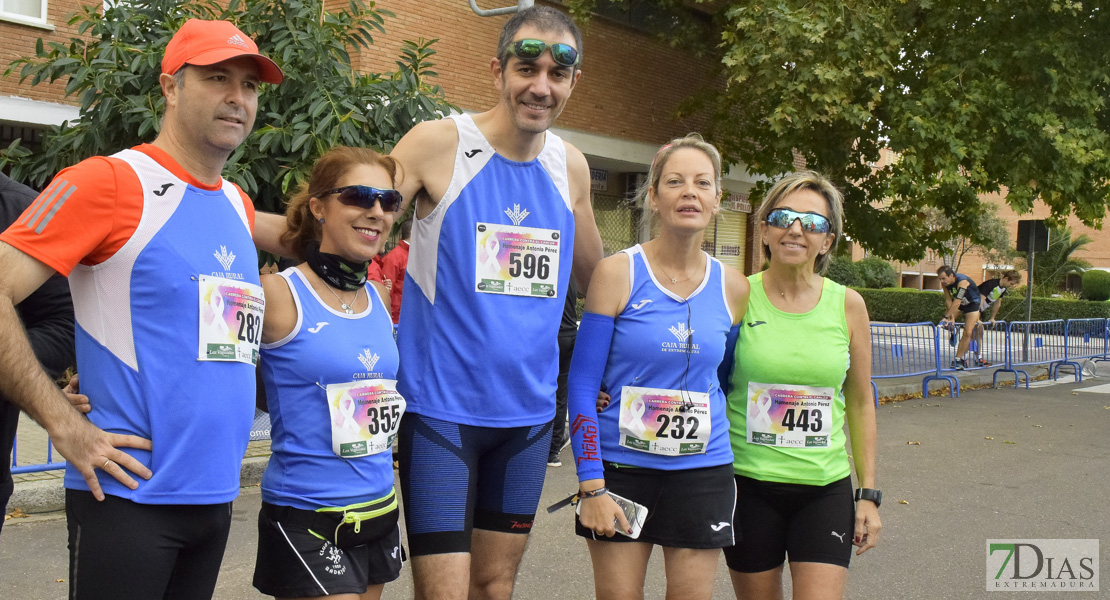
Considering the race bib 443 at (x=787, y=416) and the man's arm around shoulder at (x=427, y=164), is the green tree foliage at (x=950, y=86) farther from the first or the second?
the man's arm around shoulder at (x=427, y=164)

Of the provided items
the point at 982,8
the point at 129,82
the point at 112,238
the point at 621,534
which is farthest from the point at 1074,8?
the point at 112,238

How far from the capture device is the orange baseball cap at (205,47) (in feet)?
7.75

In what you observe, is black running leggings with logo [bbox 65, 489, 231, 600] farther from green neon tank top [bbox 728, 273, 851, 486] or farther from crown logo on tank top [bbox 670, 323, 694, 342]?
green neon tank top [bbox 728, 273, 851, 486]

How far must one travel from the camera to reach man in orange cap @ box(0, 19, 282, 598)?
6.92 feet

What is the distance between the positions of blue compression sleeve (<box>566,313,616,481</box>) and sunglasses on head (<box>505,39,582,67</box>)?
0.79 metres

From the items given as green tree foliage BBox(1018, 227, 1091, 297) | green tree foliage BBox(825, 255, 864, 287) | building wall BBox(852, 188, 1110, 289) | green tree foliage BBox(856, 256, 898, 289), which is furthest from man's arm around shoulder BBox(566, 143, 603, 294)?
building wall BBox(852, 188, 1110, 289)

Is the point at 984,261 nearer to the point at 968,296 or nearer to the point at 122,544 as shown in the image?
the point at 968,296

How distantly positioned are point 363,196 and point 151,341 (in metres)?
0.72

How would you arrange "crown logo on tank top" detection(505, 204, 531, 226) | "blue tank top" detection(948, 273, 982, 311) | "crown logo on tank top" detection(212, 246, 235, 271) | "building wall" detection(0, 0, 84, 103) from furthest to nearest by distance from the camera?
"blue tank top" detection(948, 273, 982, 311) → "building wall" detection(0, 0, 84, 103) → "crown logo on tank top" detection(505, 204, 531, 226) → "crown logo on tank top" detection(212, 246, 235, 271)

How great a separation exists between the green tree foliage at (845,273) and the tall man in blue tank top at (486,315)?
3118 cm

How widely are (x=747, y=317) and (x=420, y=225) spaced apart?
1.16 metres

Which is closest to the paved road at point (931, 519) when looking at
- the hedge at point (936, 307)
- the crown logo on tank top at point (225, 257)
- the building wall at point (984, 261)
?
the crown logo on tank top at point (225, 257)

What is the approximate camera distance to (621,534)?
117 inches

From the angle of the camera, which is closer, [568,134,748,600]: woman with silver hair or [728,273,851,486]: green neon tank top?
[568,134,748,600]: woman with silver hair
